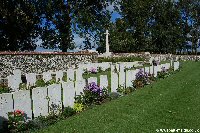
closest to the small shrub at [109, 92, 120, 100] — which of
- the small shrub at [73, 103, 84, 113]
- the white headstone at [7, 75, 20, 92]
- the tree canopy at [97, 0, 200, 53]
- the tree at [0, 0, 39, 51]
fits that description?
the small shrub at [73, 103, 84, 113]

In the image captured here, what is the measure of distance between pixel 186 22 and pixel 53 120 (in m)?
78.4

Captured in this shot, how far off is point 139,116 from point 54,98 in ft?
8.67

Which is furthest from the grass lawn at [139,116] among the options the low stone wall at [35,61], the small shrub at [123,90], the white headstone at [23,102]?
the low stone wall at [35,61]

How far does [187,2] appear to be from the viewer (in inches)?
3342

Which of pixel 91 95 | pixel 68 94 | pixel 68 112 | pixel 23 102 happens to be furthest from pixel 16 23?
pixel 23 102

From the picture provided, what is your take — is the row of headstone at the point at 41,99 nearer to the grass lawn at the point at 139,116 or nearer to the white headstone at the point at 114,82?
the grass lawn at the point at 139,116

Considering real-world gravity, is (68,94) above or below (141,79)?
above

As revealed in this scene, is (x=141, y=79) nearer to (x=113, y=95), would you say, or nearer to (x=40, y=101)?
(x=113, y=95)

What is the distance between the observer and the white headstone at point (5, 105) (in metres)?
9.58

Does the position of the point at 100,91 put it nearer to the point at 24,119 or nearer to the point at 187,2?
the point at 24,119

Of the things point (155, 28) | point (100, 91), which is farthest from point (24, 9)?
point (155, 28)

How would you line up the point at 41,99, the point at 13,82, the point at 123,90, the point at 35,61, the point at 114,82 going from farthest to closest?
the point at 35,61
the point at 13,82
the point at 123,90
the point at 114,82
the point at 41,99

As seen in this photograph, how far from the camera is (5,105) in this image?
9656 mm

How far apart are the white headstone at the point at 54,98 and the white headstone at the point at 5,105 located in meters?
1.69
